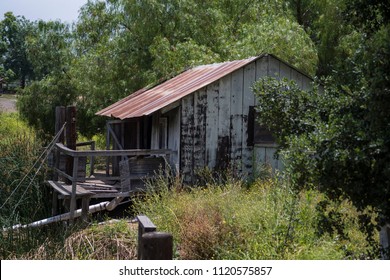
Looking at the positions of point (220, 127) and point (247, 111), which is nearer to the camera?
point (220, 127)

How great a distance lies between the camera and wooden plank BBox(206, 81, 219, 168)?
46.2 feet

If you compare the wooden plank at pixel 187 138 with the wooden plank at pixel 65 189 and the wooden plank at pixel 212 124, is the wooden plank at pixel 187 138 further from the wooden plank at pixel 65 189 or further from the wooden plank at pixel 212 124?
the wooden plank at pixel 65 189

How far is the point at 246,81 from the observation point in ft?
46.9

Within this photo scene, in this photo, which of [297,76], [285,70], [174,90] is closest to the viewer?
[285,70]

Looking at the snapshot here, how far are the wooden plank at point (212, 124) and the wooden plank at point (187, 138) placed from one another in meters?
A: 0.40

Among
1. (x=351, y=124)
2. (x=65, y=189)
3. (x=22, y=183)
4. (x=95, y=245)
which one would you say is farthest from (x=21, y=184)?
(x=351, y=124)

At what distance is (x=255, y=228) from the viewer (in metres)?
8.92

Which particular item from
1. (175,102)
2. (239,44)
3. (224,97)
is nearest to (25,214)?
(175,102)

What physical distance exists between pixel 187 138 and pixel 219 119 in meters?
0.90

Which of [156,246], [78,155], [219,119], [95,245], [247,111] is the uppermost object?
[247,111]

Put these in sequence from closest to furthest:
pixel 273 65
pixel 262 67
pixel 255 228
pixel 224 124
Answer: pixel 255 228
pixel 224 124
pixel 262 67
pixel 273 65

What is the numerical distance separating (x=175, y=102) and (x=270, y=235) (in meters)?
5.84

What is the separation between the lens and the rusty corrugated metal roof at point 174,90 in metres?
13.8

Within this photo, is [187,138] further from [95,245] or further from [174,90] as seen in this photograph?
[95,245]
